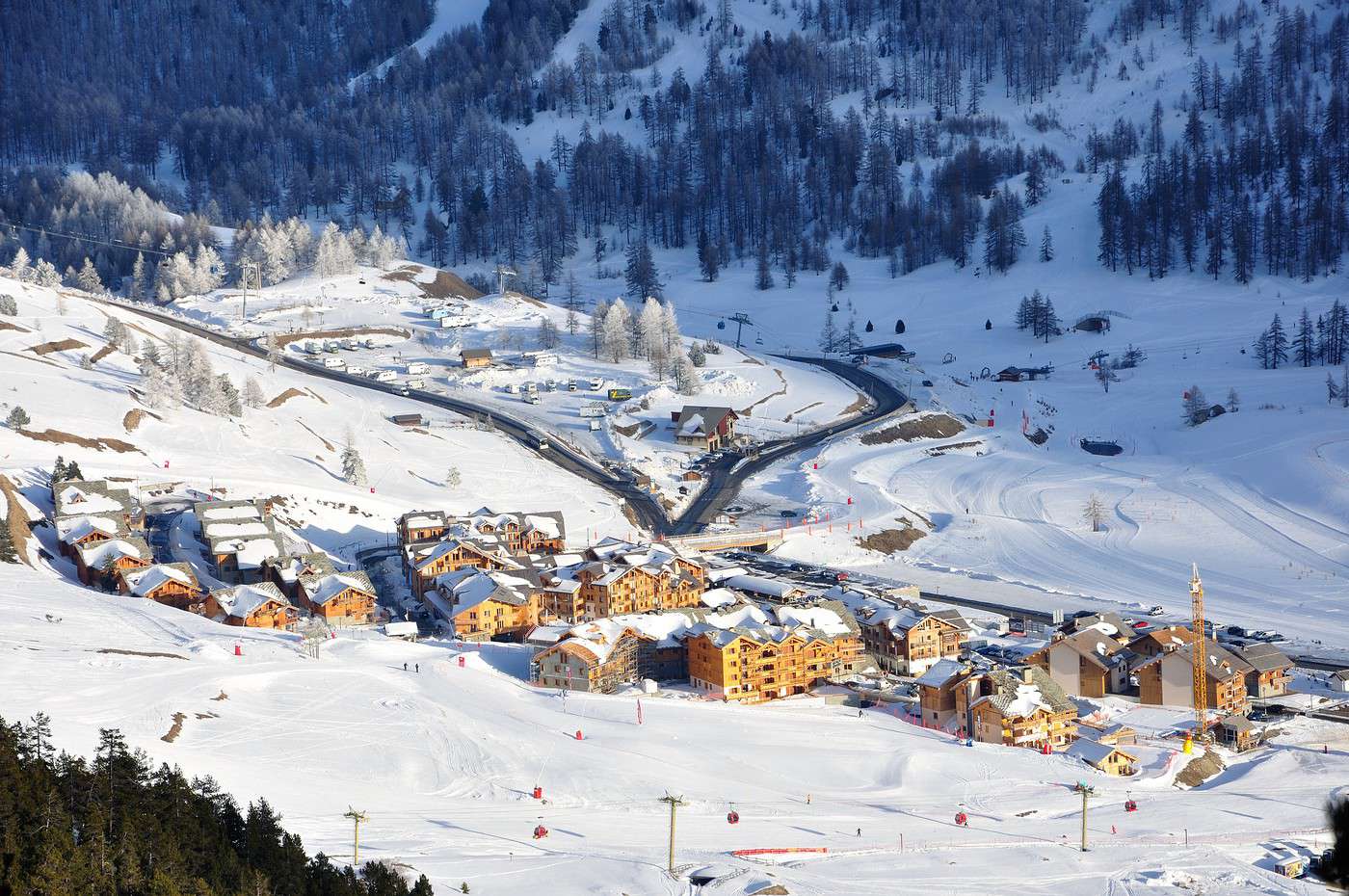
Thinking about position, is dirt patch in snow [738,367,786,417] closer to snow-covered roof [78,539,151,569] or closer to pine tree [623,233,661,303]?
pine tree [623,233,661,303]

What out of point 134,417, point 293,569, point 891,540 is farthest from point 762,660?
point 134,417

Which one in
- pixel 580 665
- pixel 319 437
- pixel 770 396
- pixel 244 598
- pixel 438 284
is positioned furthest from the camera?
pixel 438 284

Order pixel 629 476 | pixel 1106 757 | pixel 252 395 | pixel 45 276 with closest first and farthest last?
pixel 1106 757
pixel 629 476
pixel 252 395
pixel 45 276

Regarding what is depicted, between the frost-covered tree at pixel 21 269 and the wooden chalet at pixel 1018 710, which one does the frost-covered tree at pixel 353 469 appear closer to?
the wooden chalet at pixel 1018 710

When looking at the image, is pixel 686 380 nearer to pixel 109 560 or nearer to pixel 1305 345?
pixel 1305 345

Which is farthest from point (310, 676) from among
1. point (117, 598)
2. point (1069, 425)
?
point (1069, 425)

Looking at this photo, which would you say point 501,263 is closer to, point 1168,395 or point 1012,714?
point 1168,395

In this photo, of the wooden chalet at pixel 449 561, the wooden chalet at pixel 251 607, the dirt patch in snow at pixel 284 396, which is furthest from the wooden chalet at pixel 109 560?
the dirt patch in snow at pixel 284 396

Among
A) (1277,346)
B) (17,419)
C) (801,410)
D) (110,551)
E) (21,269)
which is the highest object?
(21,269)
